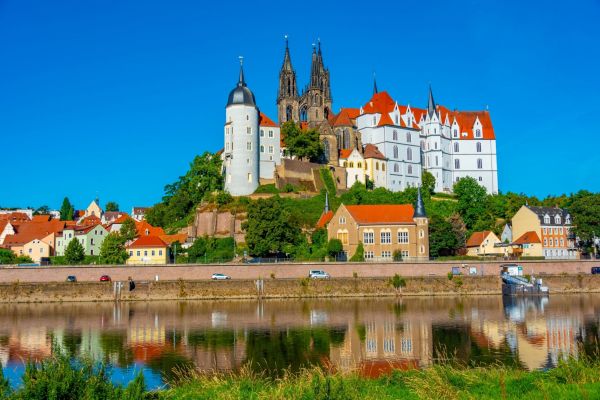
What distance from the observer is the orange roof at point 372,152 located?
3890 inches

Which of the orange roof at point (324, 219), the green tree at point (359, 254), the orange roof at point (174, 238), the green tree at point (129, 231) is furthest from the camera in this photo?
the orange roof at point (174, 238)

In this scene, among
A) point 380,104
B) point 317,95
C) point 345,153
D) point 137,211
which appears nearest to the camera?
point 345,153

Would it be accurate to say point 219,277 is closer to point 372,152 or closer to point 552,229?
point 552,229

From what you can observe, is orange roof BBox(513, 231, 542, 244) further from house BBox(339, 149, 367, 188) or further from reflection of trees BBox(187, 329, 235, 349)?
reflection of trees BBox(187, 329, 235, 349)

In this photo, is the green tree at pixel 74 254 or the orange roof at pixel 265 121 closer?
the green tree at pixel 74 254

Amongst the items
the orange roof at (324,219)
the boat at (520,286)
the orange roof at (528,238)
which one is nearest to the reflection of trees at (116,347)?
the boat at (520,286)

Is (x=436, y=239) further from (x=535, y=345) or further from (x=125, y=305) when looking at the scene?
(x=535, y=345)

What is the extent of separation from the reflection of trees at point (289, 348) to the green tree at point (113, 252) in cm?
3717

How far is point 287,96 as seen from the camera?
113250mm

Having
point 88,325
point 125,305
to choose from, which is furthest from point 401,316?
point 125,305

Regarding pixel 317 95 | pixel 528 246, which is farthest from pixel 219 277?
pixel 317 95

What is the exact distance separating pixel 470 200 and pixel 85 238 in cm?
5151

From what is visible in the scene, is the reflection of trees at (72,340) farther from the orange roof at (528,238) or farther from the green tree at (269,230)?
the orange roof at (528,238)

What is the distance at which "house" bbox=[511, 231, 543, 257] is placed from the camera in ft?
263
